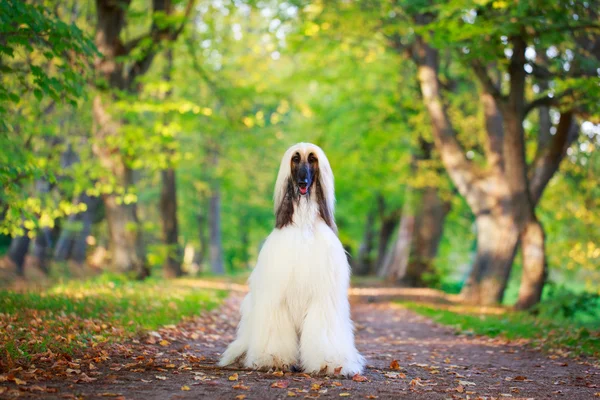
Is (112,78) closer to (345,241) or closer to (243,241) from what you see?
(345,241)

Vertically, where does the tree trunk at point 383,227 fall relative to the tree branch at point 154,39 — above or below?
below

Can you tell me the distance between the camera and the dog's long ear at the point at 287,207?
20.5 feet

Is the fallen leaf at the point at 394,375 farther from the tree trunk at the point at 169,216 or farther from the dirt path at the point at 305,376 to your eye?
the tree trunk at the point at 169,216

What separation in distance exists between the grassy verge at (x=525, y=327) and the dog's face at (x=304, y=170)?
4.54 m

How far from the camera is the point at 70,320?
25.9 ft

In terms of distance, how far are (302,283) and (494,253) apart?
1039cm

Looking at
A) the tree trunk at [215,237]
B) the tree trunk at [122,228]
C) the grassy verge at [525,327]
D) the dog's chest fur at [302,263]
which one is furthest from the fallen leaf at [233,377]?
the tree trunk at [215,237]

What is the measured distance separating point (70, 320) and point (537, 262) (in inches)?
403

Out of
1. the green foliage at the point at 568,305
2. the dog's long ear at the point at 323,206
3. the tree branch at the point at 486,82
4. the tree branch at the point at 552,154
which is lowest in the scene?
the green foliage at the point at 568,305

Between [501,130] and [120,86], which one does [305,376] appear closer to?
[120,86]

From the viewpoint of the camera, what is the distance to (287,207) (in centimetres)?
627

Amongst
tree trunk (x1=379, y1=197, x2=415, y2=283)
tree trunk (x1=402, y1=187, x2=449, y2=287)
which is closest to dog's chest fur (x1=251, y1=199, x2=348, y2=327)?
tree trunk (x1=402, y1=187, x2=449, y2=287)

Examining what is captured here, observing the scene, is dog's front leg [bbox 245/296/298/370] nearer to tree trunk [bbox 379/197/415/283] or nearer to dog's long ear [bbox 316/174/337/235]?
dog's long ear [bbox 316/174/337/235]

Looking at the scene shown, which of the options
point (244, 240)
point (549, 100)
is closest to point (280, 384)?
point (549, 100)
